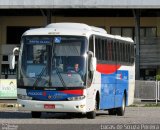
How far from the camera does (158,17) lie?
56688mm

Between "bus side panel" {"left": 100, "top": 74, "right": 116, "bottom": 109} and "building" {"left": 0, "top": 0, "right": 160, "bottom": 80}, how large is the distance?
2494cm

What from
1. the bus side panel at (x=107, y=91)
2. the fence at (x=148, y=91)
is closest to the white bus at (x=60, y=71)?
the bus side panel at (x=107, y=91)

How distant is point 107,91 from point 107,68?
941mm

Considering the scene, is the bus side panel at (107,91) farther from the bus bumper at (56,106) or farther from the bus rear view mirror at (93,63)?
the bus bumper at (56,106)

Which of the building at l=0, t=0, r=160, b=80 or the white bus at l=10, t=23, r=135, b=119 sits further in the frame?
the building at l=0, t=0, r=160, b=80

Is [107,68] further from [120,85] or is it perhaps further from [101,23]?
[101,23]

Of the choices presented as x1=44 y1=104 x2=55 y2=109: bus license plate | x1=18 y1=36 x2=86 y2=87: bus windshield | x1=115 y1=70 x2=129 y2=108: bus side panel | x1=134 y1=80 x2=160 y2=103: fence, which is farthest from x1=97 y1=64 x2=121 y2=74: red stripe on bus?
x1=134 y1=80 x2=160 y2=103: fence

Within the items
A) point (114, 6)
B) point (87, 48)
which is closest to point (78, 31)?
point (87, 48)

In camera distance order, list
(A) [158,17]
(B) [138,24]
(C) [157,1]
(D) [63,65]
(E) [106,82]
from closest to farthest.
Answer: (D) [63,65], (E) [106,82], (C) [157,1], (B) [138,24], (A) [158,17]

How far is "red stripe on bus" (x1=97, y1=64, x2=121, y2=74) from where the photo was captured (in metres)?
24.2

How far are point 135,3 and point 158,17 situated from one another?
311 inches

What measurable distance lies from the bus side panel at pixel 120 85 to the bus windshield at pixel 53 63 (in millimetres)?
4360

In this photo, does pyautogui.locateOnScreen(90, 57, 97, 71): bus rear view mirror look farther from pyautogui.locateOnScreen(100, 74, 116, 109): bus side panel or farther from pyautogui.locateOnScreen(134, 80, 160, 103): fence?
pyautogui.locateOnScreen(134, 80, 160, 103): fence

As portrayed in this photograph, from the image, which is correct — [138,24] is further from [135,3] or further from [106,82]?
[106,82]
